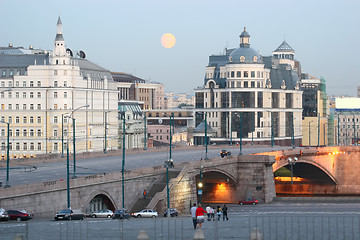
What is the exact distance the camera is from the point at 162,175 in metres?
92.6

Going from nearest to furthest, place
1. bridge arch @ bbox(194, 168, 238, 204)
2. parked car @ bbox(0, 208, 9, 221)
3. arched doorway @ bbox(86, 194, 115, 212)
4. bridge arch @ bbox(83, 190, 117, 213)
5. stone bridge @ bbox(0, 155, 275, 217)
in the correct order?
parked car @ bbox(0, 208, 9, 221)
stone bridge @ bbox(0, 155, 275, 217)
bridge arch @ bbox(83, 190, 117, 213)
arched doorway @ bbox(86, 194, 115, 212)
bridge arch @ bbox(194, 168, 238, 204)

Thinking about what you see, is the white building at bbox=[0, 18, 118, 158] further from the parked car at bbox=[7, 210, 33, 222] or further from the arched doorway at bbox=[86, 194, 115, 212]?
the parked car at bbox=[7, 210, 33, 222]

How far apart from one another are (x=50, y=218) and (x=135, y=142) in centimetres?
11778

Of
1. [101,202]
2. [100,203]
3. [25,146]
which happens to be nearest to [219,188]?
[101,202]

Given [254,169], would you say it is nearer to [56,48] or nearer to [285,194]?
[285,194]

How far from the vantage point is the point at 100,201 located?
270 feet

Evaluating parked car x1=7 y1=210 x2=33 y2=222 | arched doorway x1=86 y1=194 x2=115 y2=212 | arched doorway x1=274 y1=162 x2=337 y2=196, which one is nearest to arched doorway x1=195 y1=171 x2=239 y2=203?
arched doorway x1=86 y1=194 x2=115 y2=212

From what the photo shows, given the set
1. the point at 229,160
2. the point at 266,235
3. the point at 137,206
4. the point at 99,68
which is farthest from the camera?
the point at 99,68

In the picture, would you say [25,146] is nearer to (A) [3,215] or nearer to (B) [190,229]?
(A) [3,215]

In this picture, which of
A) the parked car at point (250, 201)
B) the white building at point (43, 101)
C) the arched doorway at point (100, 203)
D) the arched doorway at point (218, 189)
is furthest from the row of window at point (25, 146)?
the arched doorway at point (100, 203)

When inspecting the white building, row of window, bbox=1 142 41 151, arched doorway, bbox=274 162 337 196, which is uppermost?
the white building

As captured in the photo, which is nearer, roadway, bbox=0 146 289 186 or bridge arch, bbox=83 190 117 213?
bridge arch, bbox=83 190 117 213

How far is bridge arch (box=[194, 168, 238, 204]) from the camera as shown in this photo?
11369cm

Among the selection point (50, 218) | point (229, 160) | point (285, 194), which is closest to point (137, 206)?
point (50, 218)
